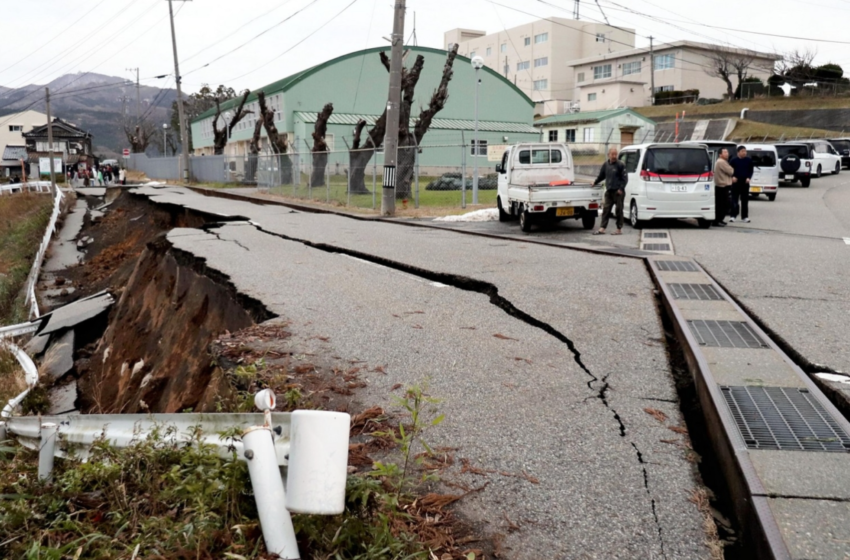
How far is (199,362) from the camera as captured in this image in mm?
7414

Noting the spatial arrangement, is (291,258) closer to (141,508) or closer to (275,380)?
(275,380)

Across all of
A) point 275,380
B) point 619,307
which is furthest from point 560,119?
point 275,380

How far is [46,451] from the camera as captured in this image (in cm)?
367

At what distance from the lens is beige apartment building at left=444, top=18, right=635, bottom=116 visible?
78.8 metres

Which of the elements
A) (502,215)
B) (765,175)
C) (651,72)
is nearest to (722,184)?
(502,215)

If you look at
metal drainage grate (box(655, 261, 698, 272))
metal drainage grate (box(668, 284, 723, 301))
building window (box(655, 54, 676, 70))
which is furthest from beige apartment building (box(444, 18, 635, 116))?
metal drainage grate (box(668, 284, 723, 301))

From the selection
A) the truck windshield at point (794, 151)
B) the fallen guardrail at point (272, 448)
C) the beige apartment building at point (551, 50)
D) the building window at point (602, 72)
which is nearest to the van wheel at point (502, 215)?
the fallen guardrail at point (272, 448)

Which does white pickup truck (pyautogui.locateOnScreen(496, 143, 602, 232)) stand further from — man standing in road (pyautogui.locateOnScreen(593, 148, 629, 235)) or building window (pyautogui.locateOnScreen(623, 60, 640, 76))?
building window (pyautogui.locateOnScreen(623, 60, 640, 76))

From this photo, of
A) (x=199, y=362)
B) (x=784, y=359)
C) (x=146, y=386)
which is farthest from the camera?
(x=146, y=386)

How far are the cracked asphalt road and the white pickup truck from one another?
336 cm

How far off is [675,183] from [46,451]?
14678 mm

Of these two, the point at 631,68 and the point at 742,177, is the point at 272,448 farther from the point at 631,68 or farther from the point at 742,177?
the point at 631,68

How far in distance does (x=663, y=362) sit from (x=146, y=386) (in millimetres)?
6137

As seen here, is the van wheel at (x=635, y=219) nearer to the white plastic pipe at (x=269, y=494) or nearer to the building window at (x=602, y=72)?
the white plastic pipe at (x=269, y=494)
